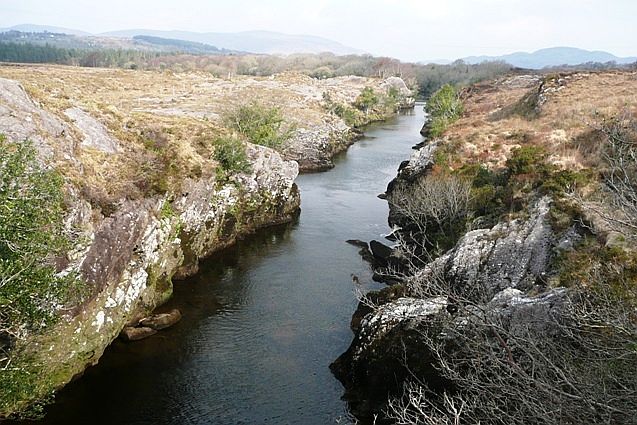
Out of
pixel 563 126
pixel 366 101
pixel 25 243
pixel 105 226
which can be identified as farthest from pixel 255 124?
pixel 366 101

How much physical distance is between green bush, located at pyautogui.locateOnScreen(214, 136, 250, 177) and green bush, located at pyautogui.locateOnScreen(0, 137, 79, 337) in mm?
26563

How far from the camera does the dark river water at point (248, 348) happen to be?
2473 cm

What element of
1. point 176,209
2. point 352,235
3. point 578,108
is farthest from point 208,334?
point 578,108

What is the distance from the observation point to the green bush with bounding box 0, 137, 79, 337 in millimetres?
18078

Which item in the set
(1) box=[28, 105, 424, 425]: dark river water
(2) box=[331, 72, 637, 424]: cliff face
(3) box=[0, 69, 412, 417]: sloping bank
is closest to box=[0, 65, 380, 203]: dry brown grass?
(3) box=[0, 69, 412, 417]: sloping bank

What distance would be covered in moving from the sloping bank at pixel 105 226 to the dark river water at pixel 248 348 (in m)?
1.60

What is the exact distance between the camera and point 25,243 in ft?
60.7

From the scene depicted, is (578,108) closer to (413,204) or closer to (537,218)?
(413,204)

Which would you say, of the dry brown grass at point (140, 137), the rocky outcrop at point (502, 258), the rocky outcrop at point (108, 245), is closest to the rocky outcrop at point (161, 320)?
the rocky outcrop at point (108, 245)

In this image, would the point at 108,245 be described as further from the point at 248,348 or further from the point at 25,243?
the point at 25,243

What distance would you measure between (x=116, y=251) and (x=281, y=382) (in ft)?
40.3

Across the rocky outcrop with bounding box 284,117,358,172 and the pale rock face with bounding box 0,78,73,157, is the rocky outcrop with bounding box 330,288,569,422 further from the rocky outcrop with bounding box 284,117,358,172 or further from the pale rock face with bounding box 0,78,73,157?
the rocky outcrop with bounding box 284,117,358,172

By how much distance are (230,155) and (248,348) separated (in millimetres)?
22520

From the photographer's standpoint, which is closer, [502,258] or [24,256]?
[24,256]
